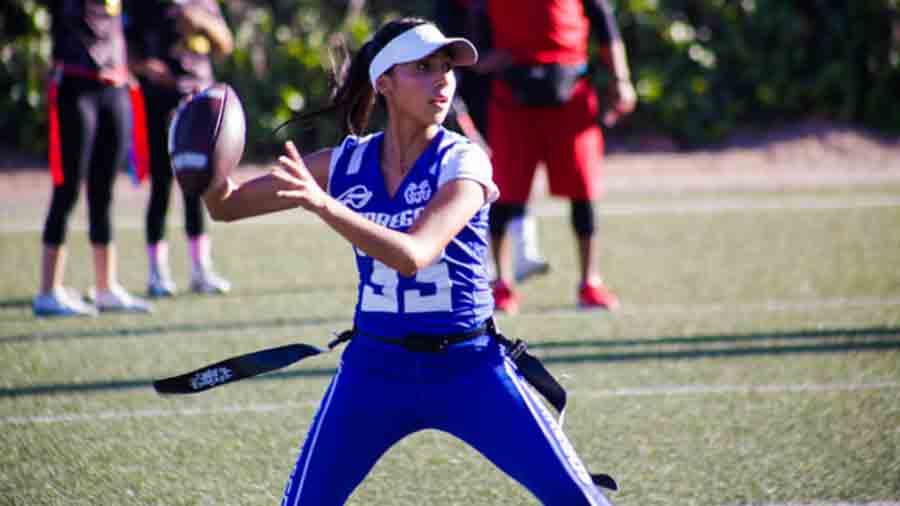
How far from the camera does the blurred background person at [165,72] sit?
832 cm

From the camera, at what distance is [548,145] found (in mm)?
7852

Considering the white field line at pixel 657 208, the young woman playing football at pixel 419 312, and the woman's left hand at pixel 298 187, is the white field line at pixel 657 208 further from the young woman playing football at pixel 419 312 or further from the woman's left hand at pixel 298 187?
the woman's left hand at pixel 298 187

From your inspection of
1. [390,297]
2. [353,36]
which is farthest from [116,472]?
[353,36]

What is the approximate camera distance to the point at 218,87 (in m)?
3.68

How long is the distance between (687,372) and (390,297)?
3.01 meters

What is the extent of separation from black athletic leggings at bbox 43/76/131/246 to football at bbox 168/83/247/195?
437 cm

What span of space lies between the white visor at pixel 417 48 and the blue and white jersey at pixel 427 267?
0.80ft

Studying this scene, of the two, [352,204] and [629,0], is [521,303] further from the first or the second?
[629,0]

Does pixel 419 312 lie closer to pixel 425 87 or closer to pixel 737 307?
pixel 425 87

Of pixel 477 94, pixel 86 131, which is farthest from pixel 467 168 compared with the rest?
pixel 477 94

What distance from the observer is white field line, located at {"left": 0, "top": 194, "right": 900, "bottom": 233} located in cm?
1210

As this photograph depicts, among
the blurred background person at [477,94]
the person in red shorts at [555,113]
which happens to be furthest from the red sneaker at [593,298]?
the blurred background person at [477,94]

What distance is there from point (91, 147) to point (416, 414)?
4925mm

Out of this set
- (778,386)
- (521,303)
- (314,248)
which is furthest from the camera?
(314,248)
